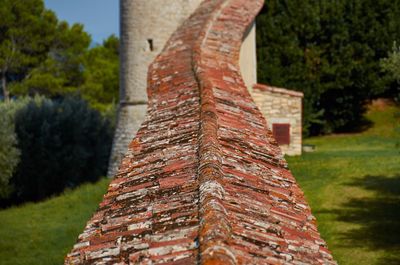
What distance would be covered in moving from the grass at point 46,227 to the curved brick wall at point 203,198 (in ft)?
18.6

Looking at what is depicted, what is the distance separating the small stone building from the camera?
18391 mm

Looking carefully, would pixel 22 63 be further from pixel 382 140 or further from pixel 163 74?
pixel 163 74

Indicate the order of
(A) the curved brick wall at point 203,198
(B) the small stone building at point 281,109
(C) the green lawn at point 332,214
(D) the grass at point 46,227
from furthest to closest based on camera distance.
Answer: (B) the small stone building at point 281,109 → (D) the grass at point 46,227 → (C) the green lawn at point 332,214 → (A) the curved brick wall at point 203,198

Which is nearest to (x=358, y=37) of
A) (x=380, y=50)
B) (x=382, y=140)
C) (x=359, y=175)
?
(x=380, y=50)

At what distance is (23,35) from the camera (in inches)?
1457

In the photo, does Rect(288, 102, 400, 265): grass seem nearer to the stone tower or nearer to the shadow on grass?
the shadow on grass

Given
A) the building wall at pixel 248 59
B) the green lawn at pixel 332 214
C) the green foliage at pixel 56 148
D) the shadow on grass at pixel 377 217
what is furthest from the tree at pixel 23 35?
the shadow on grass at pixel 377 217

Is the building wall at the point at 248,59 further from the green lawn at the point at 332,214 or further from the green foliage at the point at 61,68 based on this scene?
the green foliage at the point at 61,68

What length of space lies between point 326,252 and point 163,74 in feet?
23.3

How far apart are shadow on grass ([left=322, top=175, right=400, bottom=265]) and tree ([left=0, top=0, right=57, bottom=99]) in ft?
82.2

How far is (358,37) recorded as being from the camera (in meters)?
27.5

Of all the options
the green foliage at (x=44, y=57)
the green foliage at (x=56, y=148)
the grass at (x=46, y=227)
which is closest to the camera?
the grass at (x=46, y=227)

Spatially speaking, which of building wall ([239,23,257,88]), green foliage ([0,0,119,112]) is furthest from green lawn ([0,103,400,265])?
green foliage ([0,0,119,112])

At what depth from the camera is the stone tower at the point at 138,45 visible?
1914cm
